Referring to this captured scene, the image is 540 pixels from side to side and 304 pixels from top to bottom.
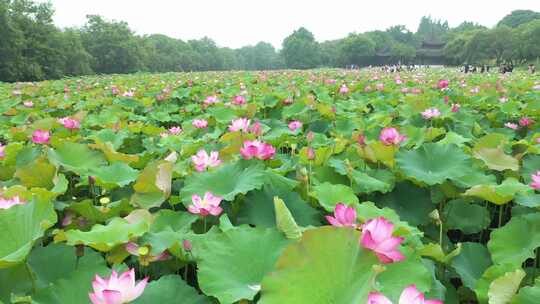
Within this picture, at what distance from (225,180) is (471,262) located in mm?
695

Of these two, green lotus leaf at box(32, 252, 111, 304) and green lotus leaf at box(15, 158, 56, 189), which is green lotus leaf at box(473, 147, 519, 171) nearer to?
green lotus leaf at box(32, 252, 111, 304)

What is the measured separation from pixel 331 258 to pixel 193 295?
0.28 meters

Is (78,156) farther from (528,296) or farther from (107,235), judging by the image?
(528,296)

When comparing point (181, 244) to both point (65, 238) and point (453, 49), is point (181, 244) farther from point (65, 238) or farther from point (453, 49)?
point (453, 49)

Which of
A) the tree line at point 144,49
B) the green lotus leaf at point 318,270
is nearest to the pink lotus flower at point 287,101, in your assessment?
the green lotus leaf at point 318,270

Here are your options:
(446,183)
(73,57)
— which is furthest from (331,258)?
(73,57)

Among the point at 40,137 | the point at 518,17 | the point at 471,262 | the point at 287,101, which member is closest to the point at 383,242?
the point at 471,262

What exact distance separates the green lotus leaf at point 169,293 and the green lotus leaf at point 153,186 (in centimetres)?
46

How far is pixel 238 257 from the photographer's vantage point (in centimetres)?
83

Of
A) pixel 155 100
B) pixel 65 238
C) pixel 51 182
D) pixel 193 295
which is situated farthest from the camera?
pixel 155 100

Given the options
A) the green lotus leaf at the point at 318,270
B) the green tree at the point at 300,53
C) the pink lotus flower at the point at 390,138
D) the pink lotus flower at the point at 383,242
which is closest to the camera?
the green lotus leaf at the point at 318,270

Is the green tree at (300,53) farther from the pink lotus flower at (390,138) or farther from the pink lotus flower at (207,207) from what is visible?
the pink lotus flower at (207,207)

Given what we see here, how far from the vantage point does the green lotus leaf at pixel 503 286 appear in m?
0.78

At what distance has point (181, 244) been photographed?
891 millimetres
